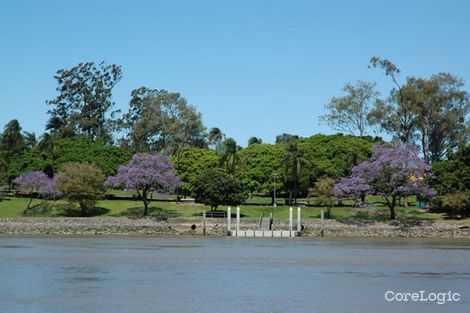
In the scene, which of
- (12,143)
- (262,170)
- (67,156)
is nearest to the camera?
(262,170)

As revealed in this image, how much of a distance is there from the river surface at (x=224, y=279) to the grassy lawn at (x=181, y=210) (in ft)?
99.3

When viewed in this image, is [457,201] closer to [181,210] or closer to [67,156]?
[181,210]

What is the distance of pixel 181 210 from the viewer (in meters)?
94.9

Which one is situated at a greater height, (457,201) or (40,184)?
(40,184)

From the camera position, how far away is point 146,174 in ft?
294

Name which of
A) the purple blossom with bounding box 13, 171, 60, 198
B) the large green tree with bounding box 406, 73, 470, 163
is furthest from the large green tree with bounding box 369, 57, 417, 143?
the purple blossom with bounding box 13, 171, 60, 198

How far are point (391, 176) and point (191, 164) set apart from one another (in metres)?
30.2

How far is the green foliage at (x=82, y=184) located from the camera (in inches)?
3519

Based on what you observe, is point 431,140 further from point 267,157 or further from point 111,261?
point 111,261

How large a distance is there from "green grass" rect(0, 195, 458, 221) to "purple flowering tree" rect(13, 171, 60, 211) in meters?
1.72

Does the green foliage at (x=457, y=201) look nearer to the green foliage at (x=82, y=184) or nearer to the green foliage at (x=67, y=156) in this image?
the green foliage at (x=82, y=184)

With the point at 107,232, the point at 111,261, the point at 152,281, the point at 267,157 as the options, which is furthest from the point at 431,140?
the point at 152,281

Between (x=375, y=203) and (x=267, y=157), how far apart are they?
628 inches

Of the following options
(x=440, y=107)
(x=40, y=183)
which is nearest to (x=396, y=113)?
(x=440, y=107)
